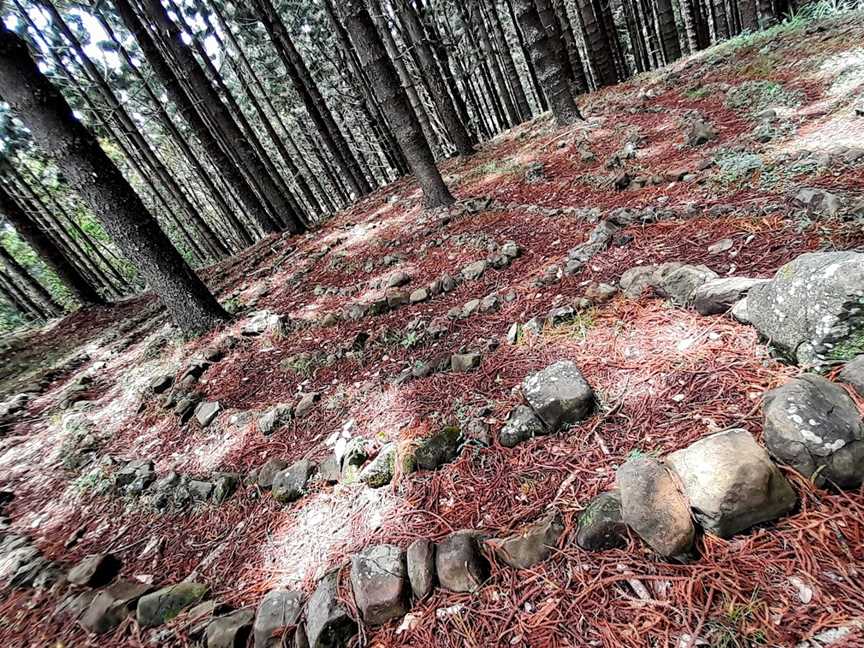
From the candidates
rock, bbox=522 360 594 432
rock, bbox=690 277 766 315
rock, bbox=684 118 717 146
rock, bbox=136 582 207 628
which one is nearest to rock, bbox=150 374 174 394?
rock, bbox=136 582 207 628

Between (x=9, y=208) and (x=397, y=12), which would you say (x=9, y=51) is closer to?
(x=9, y=208)

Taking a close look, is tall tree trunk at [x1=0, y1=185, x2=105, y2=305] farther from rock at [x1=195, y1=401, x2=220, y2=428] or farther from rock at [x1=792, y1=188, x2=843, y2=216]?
rock at [x1=792, y1=188, x2=843, y2=216]

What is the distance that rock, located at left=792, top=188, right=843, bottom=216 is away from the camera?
2.39 meters

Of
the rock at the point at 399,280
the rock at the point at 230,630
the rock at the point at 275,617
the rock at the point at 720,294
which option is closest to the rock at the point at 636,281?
the rock at the point at 720,294

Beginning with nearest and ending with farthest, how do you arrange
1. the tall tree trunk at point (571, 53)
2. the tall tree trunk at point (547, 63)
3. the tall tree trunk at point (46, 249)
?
the tall tree trunk at point (547, 63) → the tall tree trunk at point (46, 249) → the tall tree trunk at point (571, 53)

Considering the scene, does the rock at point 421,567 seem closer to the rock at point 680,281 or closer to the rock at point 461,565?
the rock at point 461,565

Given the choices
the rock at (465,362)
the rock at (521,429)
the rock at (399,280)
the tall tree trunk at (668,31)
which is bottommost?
the rock at (521,429)

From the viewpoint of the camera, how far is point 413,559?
1647 millimetres

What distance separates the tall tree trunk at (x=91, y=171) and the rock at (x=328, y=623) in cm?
460

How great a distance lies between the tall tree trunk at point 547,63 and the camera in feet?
22.9

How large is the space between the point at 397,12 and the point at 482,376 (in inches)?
512

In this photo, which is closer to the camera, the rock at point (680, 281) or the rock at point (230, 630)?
the rock at point (230, 630)

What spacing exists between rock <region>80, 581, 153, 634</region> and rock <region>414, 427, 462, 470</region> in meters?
1.63

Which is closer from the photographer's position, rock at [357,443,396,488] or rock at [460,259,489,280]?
rock at [357,443,396,488]
